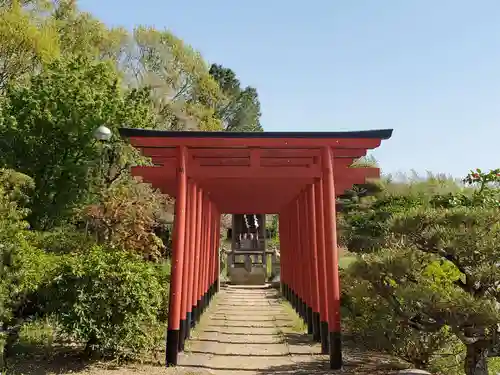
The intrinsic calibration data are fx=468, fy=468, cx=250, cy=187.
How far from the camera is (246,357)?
6.39m

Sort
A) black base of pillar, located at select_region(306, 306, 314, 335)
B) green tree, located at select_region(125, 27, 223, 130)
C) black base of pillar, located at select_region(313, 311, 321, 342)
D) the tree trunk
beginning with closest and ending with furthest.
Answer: the tree trunk < black base of pillar, located at select_region(313, 311, 321, 342) < black base of pillar, located at select_region(306, 306, 314, 335) < green tree, located at select_region(125, 27, 223, 130)

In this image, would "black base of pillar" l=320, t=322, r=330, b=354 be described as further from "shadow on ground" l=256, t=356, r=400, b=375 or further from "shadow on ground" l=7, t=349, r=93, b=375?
"shadow on ground" l=7, t=349, r=93, b=375

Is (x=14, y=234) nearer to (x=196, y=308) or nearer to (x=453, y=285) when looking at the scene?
(x=196, y=308)

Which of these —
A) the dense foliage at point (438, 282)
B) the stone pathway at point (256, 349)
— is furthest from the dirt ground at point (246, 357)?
the dense foliage at point (438, 282)

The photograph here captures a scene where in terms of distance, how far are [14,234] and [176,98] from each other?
2079 centimetres

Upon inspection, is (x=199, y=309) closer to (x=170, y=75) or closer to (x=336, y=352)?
(x=336, y=352)

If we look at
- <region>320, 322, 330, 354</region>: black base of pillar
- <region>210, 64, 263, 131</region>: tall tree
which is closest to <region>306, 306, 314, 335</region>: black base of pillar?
<region>320, 322, 330, 354</region>: black base of pillar

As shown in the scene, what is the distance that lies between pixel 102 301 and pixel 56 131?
26.2 ft

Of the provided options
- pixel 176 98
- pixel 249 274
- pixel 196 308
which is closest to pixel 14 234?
pixel 196 308

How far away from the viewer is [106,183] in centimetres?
1471

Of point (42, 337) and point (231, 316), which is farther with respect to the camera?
point (231, 316)

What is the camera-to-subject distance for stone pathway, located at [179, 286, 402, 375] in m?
5.80

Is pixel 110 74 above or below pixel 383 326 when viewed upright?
above

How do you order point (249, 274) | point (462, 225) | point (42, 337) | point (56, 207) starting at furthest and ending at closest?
1. point (249, 274)
2. point (56, 207)
3. point (42, 337)
4. point (462, 225)
